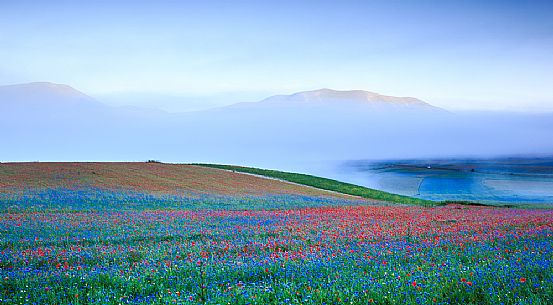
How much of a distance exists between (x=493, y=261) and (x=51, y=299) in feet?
29.6

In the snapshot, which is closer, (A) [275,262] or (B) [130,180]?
(A) [275,262]

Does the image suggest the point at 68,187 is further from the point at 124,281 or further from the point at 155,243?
the point at 124,281

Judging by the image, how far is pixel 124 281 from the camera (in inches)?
344

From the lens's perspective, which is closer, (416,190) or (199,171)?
(199,171)

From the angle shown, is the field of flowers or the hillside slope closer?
the field of flowers

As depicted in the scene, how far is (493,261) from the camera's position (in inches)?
379

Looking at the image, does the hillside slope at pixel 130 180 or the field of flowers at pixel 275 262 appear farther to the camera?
the hillside slope at pixel 130 180

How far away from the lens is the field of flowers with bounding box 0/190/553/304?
751cm

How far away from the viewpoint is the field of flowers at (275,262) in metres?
7.51

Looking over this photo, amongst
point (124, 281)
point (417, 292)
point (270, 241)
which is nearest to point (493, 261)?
point (417, 292)

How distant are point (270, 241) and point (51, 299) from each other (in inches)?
295

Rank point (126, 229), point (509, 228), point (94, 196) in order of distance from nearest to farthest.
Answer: point (509, 228)
point (126, 229)
point (94, 196)

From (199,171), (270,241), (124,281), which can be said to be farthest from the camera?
(199,171)

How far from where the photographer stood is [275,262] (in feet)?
34.3
